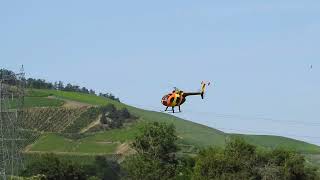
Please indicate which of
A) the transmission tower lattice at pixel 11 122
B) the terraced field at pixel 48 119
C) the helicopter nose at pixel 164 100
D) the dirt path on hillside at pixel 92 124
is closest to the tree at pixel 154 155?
the transmission tower lattice at pixel 11 122

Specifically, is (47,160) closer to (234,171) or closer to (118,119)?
(234,171)

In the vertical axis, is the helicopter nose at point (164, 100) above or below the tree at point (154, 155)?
above

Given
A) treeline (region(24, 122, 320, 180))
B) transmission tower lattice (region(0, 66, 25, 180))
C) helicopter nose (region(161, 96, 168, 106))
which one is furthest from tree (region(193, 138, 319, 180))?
helicopter nose (region(161, 96, 168, 106))

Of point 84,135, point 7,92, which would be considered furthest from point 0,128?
point 84,135

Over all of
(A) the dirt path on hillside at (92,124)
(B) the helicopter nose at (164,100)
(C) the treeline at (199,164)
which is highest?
(B) the helicopter nose at (164,100)

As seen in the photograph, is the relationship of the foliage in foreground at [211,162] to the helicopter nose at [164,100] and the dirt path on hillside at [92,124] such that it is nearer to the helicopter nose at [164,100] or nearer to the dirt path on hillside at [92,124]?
the helicopter nose at [164,100]

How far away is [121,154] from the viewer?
6496 inches

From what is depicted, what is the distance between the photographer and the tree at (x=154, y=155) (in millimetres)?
105688

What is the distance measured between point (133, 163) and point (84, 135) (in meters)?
75.9

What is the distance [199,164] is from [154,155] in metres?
11.7

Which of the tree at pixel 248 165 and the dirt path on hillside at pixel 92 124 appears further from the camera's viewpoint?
the dirt path on hillside at pixel 92 124

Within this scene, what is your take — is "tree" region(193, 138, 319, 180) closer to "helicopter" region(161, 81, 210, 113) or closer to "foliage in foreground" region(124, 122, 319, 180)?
"foliage in foreground" region(124, 122, 319, 180)

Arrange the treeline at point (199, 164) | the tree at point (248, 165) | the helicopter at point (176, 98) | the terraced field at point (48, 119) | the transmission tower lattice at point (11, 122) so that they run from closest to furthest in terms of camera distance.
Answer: the helicopter at point (176, 98), the transmission tower lattice at point (11, 122), the tree at point (248, 165), the treeline at point (199, 164), the terraced field at point (48, 119)

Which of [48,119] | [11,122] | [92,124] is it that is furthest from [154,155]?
[48,119]
